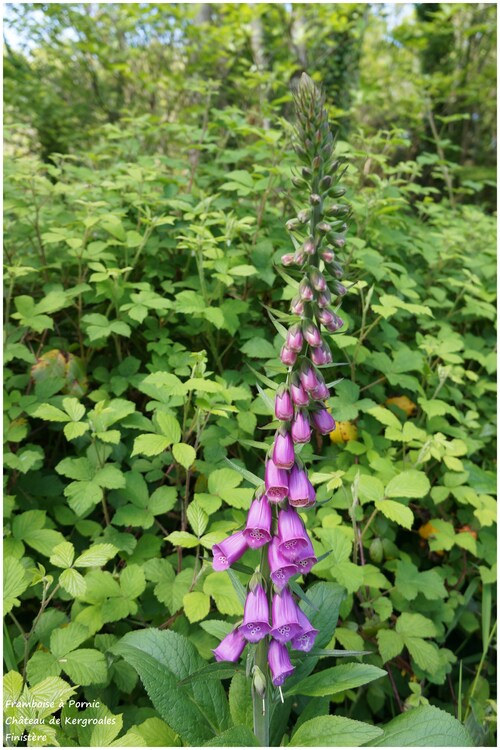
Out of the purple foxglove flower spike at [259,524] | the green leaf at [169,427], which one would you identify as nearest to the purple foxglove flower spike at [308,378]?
the purple foxglove flower spike at [259,524]

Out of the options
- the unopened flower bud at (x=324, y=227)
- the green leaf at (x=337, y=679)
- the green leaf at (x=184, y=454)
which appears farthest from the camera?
the green leaf at (x=184, y=454)

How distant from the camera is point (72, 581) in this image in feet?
5.60

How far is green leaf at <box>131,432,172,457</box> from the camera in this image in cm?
205

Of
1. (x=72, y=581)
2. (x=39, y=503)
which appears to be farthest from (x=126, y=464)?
(x=72, y=581)

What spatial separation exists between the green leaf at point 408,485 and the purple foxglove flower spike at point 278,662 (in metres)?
0.95

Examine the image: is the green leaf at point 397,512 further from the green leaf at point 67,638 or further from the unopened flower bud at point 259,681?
the green leaf at point 67,638

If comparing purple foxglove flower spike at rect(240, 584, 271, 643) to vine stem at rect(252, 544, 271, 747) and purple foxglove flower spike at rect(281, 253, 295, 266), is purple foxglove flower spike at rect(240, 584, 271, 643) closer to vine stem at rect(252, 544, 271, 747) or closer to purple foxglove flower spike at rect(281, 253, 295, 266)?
vine stem at rect(252, 544, 271, 747)

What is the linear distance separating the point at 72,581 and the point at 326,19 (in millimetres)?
8048

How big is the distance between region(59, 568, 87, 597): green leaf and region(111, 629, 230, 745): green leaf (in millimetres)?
235

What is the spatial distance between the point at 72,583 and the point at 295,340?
3.72 ft

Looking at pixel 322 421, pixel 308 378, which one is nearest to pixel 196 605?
pixel 322 421

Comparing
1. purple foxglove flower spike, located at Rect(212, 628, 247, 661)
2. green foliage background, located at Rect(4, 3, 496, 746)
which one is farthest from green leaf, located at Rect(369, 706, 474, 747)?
purple foxglove flower spike, located at Rect(212, 628, 247, 661)

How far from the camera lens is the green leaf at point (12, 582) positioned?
1.78 m

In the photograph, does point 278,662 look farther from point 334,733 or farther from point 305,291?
point 305,291
